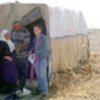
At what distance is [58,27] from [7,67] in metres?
3.42

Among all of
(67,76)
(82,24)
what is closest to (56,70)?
(67,76)

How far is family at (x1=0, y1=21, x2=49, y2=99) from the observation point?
9172 mm

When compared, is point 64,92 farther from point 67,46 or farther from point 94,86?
point 67,46

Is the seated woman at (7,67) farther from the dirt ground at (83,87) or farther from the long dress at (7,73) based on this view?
the dirt ground at (83,87)

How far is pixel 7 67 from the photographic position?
9172mm

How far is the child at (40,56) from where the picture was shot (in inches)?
365

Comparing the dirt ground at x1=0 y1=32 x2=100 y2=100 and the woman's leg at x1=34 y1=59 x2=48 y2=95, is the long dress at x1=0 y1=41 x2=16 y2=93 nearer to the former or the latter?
the dirt ground at x1=0 y1=32 x2=100 y2=100

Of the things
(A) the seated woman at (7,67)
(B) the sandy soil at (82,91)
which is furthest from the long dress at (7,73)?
(B) the sandy soil at (82,91)

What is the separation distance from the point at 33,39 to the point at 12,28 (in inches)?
25.0

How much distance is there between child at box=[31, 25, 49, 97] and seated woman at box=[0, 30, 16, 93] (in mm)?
592

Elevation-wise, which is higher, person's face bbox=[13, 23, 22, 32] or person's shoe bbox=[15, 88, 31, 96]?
person's face bbox=[13, 23, 22, 32]

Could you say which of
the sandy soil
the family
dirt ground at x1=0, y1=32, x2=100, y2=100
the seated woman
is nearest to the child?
the family

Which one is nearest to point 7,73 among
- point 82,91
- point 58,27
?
point 82,91

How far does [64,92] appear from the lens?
10.2m
